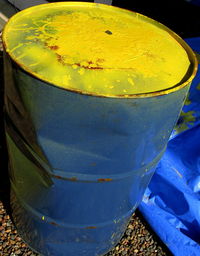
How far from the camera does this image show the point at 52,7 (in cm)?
158

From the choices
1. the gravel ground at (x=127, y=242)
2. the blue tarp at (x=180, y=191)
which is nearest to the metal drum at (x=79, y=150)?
the gravel ground at (x=127, y=242)

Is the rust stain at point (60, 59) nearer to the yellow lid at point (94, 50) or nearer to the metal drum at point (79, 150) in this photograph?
the yellow lid at point (94, 50)

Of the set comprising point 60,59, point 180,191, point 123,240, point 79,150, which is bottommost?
point 123,240

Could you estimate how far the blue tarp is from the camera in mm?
2117

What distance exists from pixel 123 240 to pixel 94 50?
4.37 ft

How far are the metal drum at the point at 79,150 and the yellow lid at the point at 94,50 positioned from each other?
0.06 meters

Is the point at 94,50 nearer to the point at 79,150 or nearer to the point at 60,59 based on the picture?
the point at 60,59

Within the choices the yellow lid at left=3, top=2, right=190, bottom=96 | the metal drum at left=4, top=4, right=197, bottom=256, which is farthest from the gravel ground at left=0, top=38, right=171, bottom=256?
the yellow lid at left=3, top=2, right=190, bottom=96

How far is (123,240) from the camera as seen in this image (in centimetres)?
214

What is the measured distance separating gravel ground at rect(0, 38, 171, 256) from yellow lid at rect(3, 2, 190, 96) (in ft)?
4.10

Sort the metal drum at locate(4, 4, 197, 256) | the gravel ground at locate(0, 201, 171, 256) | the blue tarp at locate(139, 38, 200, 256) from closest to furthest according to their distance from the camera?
the metal drum at locate(4, 4, 197, 256) → the gravel ground at locate(0, 201, 171, 256) → the blue tarp at locate(139, 38, 200, 256)

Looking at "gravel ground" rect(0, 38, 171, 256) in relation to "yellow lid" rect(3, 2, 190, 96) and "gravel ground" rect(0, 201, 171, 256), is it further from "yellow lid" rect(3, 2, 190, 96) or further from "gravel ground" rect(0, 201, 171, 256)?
"yellow lid" rect(3, 2, 190, 96)

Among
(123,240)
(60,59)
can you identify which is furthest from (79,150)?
(123,240)

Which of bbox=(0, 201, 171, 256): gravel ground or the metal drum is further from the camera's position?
bbox=(0, 201, 171, 256): gravel ground
